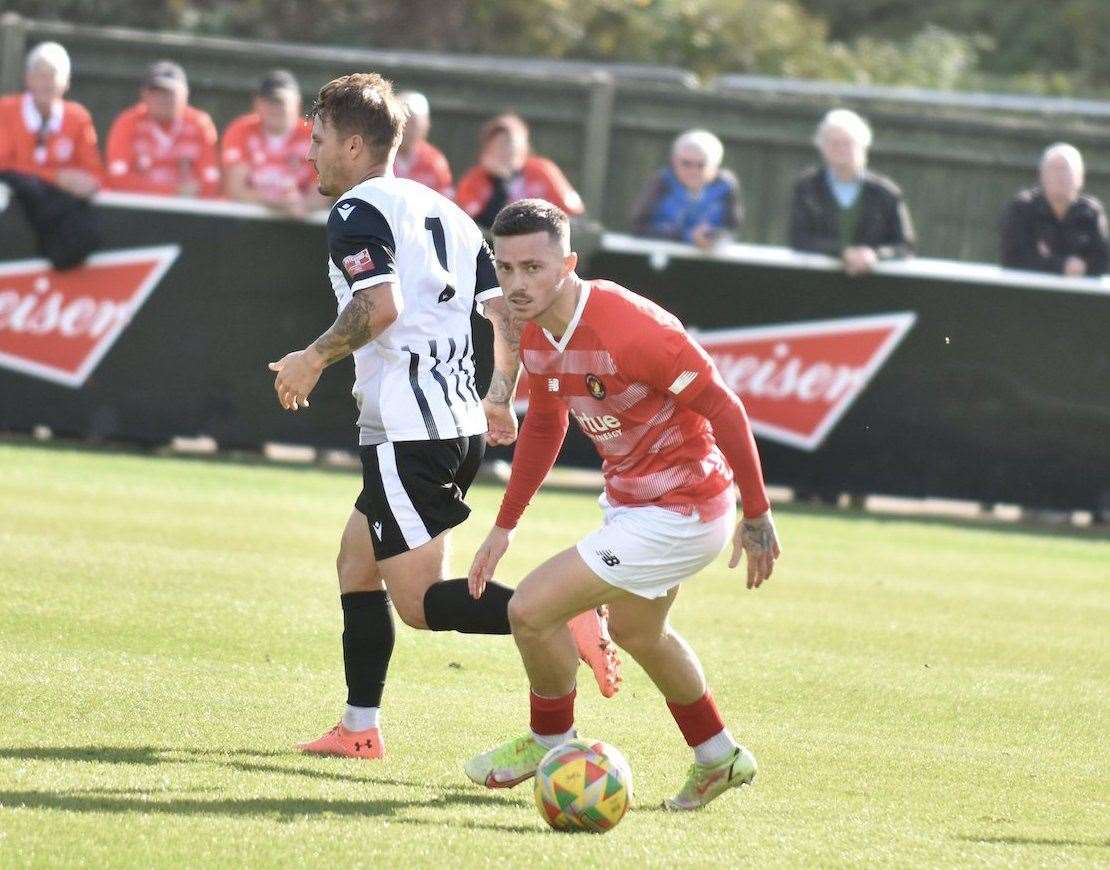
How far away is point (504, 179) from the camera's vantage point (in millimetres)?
14617

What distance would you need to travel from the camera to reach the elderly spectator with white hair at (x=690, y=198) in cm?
1473

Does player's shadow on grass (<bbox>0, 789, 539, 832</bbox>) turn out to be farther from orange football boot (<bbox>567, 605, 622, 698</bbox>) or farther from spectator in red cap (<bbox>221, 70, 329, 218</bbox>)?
spectator in red cap (<bbox>221, 70, 329, 218</bbox>)

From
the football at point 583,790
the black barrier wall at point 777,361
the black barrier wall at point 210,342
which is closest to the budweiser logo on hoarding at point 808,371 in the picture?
the black barrier wall at point 777,361

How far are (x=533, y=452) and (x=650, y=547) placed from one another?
579 millimetres

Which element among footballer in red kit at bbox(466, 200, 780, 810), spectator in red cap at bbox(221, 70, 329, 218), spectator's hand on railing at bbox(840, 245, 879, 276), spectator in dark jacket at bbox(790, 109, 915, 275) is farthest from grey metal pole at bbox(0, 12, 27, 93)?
footballer in red kit at bbox(466, 200, 780, 810)

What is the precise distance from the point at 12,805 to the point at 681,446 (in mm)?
2278

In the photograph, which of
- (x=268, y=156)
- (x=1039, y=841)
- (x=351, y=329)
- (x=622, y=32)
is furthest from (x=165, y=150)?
(x=622, y=32)

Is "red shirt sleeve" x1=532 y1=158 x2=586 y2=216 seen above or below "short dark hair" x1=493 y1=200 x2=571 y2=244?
below

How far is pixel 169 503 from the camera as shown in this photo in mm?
12258

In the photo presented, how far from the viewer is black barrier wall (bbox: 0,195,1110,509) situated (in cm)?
1415

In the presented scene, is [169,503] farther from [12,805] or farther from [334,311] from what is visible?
[12,805]

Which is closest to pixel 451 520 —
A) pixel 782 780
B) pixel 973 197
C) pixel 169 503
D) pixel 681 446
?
pixel 681 446

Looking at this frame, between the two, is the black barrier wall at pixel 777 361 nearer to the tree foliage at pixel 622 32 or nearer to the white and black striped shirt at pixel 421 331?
the white and black striped shirt at pixel 421 331

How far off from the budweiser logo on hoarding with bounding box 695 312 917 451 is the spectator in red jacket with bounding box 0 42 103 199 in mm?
4912
